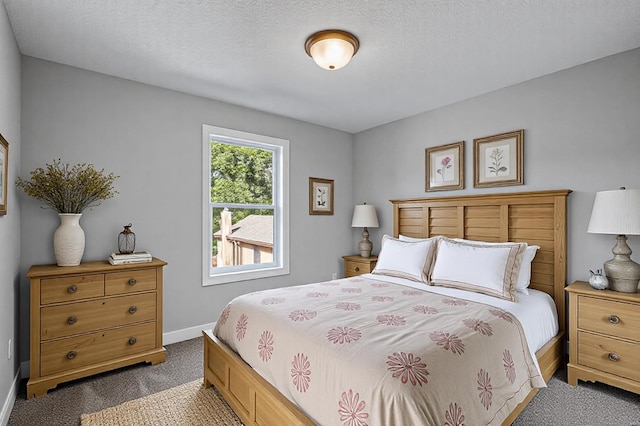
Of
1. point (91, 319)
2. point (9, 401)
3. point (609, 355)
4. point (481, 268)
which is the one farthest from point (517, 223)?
point (9, 401)

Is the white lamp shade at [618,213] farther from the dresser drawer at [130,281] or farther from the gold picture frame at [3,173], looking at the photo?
the gold picture frame at [3,173]

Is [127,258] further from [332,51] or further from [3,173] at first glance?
[332,51]

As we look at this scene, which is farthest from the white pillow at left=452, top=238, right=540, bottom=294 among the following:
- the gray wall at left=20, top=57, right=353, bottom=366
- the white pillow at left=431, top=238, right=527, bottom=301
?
the gray wall at left=20, top=57, right=353, bottom=366

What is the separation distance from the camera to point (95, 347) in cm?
248

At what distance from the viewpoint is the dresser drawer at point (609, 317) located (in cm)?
218

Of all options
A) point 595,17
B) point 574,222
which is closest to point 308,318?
point 574,222

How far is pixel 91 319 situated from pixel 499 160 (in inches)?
152

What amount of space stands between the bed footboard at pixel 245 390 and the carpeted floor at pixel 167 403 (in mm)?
139

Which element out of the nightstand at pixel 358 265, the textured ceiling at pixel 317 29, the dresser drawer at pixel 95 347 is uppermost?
the textured ceiling at pixel 317 29

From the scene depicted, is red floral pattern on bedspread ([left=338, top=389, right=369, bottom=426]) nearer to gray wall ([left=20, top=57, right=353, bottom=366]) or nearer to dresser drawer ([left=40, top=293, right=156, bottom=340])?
dresser drawer ([left=40, top=293, right=156, bottom=340])

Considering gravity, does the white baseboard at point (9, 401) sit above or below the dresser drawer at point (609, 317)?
below

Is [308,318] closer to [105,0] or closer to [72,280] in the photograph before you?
[72,280]

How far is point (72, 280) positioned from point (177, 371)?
107 centimetres

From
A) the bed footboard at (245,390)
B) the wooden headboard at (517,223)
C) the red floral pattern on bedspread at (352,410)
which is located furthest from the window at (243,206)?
the red floral pattern on bedspread at (352,410)
